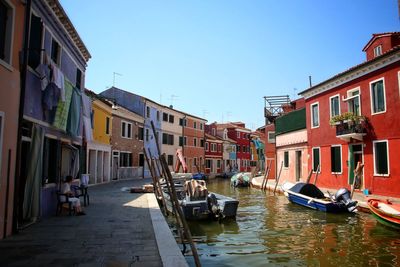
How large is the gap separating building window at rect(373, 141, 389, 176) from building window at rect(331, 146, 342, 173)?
2752mm

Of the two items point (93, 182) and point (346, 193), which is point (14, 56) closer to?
point (346, 193)

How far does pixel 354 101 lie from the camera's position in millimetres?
17734

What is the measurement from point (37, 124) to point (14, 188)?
78.4 inches

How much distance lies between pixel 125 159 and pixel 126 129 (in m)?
2.58

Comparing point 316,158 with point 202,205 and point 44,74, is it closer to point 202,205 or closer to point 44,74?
point 202,205

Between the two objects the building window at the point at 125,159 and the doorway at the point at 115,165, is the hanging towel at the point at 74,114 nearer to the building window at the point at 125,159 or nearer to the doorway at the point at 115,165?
the doorway at the point at 115,165

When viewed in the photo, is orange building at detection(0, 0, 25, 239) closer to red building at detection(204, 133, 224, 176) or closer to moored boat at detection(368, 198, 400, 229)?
moored boat at detection(368, 198, 400, 229)

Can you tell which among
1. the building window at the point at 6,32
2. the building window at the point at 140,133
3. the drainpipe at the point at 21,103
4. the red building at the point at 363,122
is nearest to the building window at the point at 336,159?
the red building at the point at 363,122

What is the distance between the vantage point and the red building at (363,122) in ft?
49.2

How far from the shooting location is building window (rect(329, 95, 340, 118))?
1907 centimetres

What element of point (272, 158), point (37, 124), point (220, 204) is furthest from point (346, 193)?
point (272, 158)

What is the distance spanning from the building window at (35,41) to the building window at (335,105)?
1555cm

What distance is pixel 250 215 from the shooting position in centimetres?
1429

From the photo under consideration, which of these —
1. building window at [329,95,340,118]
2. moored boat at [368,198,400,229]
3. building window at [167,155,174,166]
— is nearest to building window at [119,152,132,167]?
building window at [167,155,174,166]
